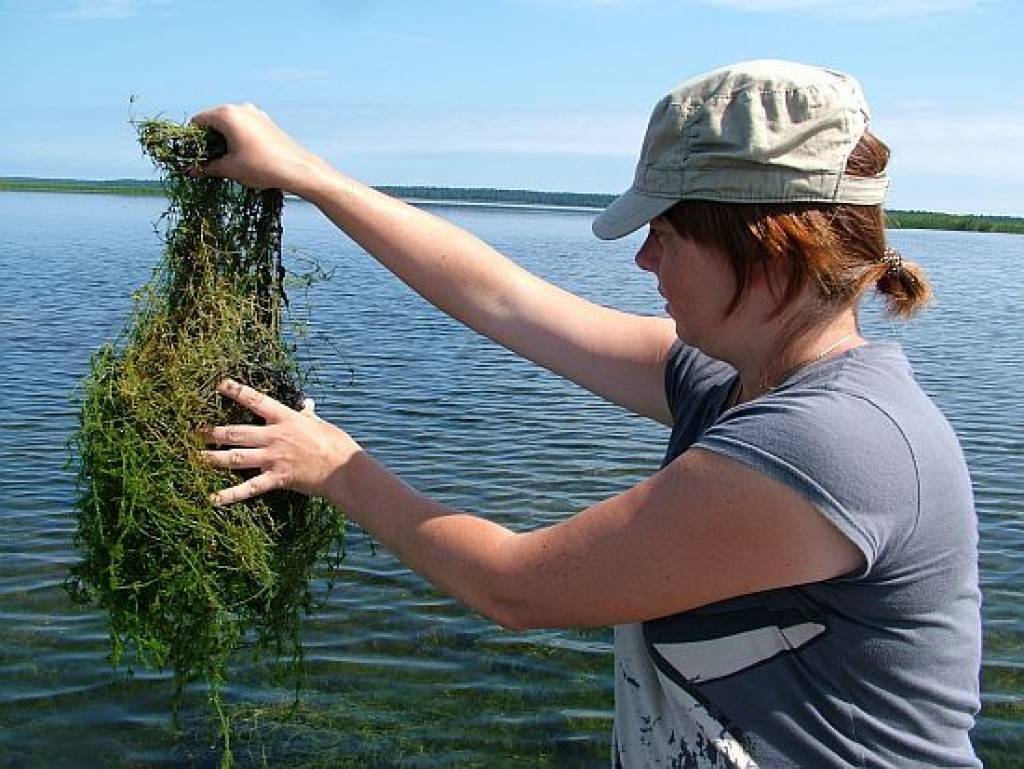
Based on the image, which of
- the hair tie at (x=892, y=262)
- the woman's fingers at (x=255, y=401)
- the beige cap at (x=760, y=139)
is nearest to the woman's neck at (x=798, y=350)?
the hair tie at (x=892, y=262)

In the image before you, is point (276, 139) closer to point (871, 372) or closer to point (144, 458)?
point (144, 458)

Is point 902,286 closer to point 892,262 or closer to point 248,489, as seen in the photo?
point 892,262

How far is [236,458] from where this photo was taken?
10.5 feet

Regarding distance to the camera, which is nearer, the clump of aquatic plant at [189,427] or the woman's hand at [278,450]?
the woman's hand at [278,450]

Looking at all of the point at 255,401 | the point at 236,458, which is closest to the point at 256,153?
the point at 255,401

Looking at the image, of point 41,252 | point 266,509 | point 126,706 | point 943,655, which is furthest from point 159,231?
point 41,252

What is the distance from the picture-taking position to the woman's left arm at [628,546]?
7.52ft

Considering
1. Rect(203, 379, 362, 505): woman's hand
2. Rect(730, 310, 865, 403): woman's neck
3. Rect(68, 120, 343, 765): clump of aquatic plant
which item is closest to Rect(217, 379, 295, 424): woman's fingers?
Rect(203, 379, 362, 505): woman's hand

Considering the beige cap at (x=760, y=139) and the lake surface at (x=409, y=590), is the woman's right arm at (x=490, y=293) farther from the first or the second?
the beige cap at (x=760, y=139)

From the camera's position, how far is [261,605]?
3.74 m

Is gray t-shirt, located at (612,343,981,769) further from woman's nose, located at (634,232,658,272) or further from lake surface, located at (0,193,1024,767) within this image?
lake surface, located at (0,193,1024,767)

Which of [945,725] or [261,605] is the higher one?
[945,725]

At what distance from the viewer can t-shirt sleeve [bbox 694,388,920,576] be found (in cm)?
225

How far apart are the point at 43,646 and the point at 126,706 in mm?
1220
